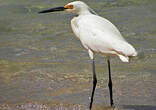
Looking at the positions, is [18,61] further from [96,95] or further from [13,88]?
[96,95]

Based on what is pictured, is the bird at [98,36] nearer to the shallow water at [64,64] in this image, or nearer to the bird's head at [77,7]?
the bird's head at [77,7]

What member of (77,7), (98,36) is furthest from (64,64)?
(98,36)

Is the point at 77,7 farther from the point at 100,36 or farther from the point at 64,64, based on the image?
the point at 64,64

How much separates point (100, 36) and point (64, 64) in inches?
88.9

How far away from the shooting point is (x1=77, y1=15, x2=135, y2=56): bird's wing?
420cm

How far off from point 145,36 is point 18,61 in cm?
268

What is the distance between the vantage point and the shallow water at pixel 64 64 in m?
5.04

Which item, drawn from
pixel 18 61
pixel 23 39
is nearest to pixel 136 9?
pixel 23 39

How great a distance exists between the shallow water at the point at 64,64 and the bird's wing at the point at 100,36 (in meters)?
0.85

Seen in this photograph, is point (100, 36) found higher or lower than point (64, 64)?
higher

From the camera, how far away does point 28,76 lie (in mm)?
5957

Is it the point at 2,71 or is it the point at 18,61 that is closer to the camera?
the point at 2,71

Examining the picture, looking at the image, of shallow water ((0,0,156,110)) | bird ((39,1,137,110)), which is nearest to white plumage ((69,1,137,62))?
bird ((39,1,137,110))

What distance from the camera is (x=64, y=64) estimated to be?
21.4 ft
